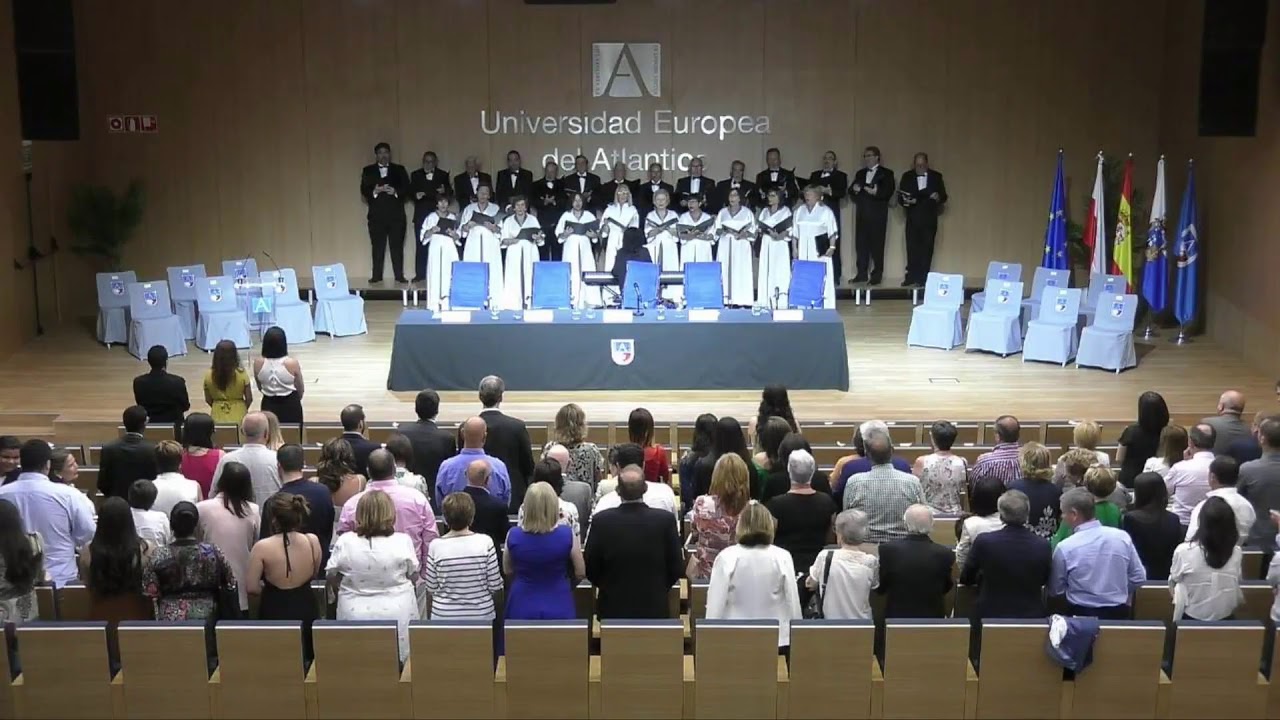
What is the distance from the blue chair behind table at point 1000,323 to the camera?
14.7 meters

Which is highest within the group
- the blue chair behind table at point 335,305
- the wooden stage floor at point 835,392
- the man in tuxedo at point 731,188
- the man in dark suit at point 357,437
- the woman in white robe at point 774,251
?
the man in tuxedo at point 731,188

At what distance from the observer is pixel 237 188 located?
18078 mm

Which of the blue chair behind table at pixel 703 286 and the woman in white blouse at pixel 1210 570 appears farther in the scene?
the blue chair behind table at pixel 703 286

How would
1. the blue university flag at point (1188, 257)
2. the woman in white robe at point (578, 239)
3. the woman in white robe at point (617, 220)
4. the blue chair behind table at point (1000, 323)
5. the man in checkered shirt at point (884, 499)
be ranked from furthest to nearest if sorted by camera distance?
the woman in white robe at point (617, 220) < the woman in white robe at point (578, 239) < the blue university flag at point (1188, 257) < the blue chair behind table at point (1000, 323) < the man in checkered shirt at point (884, 499)

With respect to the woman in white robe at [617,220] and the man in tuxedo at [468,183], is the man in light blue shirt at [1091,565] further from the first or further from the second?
the man in tuxedo at [468,183]

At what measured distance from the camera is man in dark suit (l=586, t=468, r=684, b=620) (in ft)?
21.0

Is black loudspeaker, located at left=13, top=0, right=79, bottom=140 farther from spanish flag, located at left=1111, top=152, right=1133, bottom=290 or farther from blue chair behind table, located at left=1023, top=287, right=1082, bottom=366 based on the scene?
spanish flag, located at left=1111, top=152, right=1133, bottom=290

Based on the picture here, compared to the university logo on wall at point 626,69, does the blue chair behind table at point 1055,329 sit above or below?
below

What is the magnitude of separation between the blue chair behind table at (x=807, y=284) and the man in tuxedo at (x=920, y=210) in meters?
3.19

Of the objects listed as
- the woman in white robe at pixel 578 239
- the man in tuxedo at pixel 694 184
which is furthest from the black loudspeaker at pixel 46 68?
the man in tuxedo at pixel 694 184

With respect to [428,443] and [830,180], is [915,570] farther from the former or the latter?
[830,180]

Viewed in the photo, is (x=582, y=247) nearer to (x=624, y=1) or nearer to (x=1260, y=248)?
(x=624, y=1)

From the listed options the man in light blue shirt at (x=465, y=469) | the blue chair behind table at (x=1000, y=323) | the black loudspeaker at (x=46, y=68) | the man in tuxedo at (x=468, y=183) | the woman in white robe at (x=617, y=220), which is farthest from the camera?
the man in tuxedo at (x=468, y=183)

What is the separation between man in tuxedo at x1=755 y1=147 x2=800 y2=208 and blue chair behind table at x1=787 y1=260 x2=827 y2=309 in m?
2.31
